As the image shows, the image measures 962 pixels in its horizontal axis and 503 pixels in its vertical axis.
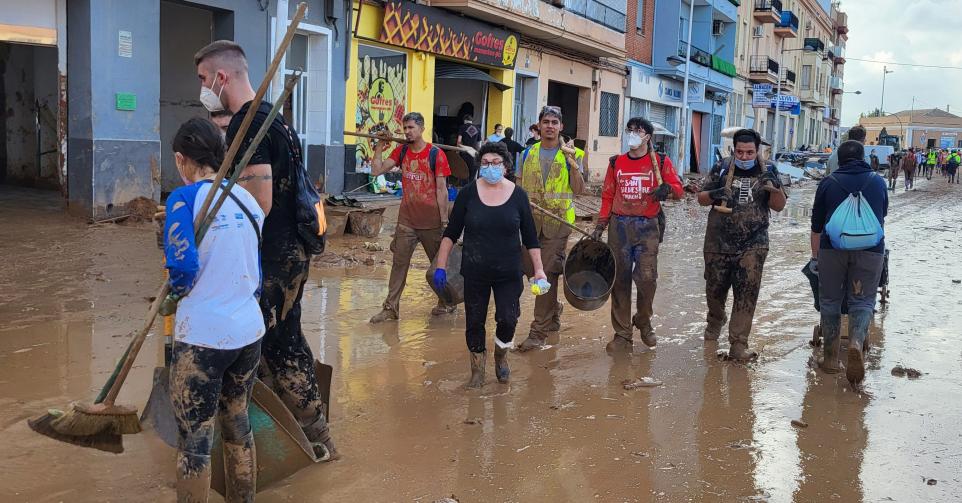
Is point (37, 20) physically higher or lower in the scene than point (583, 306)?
higher

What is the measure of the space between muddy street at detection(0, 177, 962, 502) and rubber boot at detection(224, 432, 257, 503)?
0.37 meters

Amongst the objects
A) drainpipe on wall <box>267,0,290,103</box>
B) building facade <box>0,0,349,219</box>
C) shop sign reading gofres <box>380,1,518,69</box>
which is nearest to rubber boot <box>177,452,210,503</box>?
drainpipe on wall <box>267,0,290,103</box>

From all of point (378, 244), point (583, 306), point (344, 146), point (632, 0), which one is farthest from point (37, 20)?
point (632, 0)

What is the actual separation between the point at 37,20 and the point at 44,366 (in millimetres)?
7255

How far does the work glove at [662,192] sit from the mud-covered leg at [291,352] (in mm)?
3308

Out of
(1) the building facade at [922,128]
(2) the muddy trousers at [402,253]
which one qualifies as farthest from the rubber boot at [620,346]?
(1) the building facade at [922,128]

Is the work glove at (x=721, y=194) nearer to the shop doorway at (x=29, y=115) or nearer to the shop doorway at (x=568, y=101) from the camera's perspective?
the shop doorway at (x=29, y=115)

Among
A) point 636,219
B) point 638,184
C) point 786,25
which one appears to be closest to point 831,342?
point 636,219

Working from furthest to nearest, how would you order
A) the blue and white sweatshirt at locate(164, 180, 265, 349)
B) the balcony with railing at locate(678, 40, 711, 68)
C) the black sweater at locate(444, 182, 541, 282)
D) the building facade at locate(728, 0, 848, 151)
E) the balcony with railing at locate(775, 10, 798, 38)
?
1. the balcony with railing at locate(775, 10, 798, 38)
2. the building facade at locate(728, 0, 848, 151)
3. the balcony with railing at locate(678, 40, 711, 68)
4. the black sweater at locate(444, 182, 541, 282)
5. the blue and white sweatshirt at locate(164, 180, 265, 349)

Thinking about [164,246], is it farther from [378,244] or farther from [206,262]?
[378,244]

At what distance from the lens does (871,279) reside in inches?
240

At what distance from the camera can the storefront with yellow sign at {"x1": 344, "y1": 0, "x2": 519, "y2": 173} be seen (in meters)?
16.8

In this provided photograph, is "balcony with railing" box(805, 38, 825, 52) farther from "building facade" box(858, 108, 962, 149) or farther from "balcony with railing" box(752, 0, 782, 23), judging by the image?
"building facade" box(858, 108, 962, 149)

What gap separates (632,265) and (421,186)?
1.91 m
